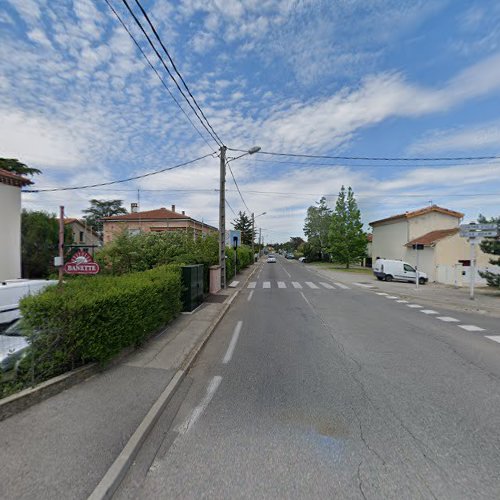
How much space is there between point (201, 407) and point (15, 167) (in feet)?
103

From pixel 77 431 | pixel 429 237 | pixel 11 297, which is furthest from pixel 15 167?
pixel 429 237

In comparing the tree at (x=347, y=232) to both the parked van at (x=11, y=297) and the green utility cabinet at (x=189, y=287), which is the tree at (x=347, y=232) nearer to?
the green utility cabinet at (x=189, y=287)

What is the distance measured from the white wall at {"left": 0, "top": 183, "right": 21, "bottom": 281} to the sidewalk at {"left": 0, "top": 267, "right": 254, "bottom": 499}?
13.6 meters

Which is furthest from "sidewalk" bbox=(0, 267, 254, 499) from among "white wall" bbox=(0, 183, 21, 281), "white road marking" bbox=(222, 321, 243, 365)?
"white wall" bbox=(0, 183, 21, 281)

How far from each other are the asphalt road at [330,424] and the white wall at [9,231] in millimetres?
13749

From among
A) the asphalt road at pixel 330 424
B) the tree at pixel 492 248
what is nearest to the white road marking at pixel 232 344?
the asphalt road at pixel 330 424

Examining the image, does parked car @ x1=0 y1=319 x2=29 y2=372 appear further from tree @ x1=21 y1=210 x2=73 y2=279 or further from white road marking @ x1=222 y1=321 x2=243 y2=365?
tree @ x1=21 y1=210 x2=73 y2=279

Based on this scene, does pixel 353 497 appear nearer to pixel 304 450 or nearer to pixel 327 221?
pixel 304 450

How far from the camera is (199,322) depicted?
7.64 metres

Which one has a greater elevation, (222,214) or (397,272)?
(222,214)

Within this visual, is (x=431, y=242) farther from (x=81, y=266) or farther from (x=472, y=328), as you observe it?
(x=81, y=266)

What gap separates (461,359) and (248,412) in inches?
165

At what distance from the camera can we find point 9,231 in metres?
14.1

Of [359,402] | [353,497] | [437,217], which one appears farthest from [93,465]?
[437,217]
